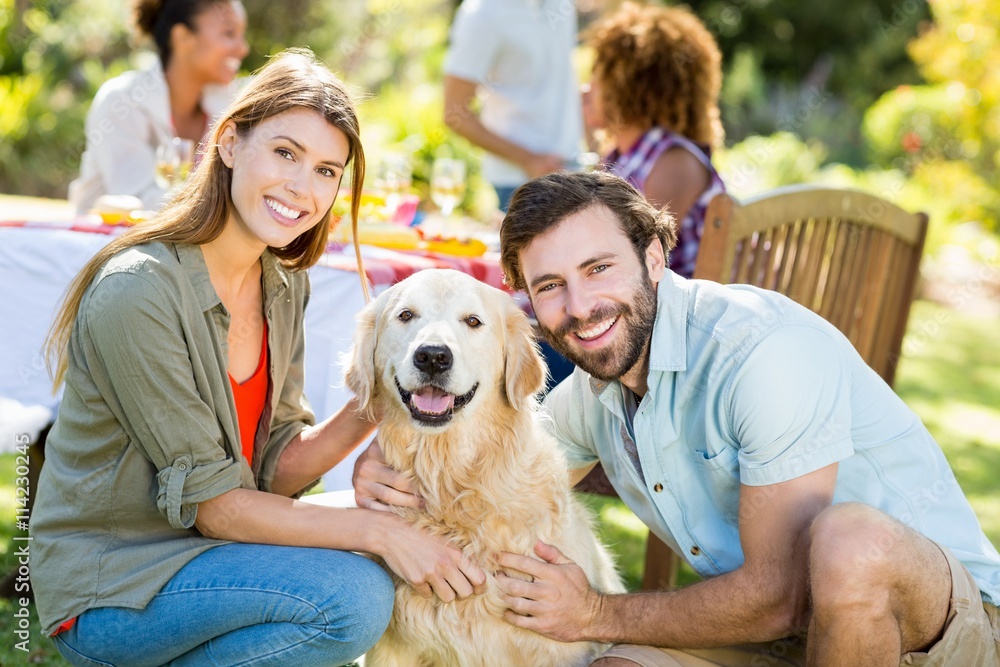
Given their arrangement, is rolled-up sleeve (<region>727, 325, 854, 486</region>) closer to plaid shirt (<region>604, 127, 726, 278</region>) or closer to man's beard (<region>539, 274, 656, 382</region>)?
man's beard (<region>539, 274, 656, 382</region>)

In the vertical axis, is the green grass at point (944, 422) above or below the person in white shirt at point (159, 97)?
below

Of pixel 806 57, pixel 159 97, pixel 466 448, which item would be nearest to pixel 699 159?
pixel 466 448

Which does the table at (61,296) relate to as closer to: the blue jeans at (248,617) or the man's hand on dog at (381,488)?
the man's hand on dog at (381,488)

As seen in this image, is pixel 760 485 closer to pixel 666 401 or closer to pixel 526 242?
pixel 666 401

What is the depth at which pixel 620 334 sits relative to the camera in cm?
240

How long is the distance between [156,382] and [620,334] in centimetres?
113

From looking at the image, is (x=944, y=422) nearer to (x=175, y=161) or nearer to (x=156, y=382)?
(x=175, y=161)

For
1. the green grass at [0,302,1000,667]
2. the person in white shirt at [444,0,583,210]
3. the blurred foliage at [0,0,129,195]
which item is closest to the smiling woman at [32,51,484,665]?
the green grass at [0,302,1000,667]

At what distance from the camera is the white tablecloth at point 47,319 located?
120 inches

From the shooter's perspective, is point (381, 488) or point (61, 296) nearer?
point (381, 488)

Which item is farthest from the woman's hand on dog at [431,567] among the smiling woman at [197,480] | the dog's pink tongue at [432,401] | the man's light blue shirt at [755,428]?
the man's light blue shirt at [755,428]

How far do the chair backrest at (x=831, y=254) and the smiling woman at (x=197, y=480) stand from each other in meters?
1.23

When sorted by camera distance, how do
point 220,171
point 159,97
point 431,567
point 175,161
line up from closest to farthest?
point 431,567
point 220,171
point 175,161
point 159,97

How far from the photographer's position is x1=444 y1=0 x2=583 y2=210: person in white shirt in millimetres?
5062
